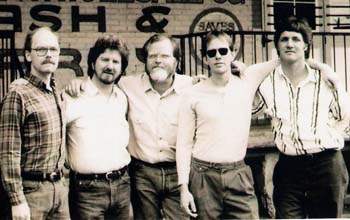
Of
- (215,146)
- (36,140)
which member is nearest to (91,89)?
(36,140)

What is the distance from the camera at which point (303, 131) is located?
4.66m

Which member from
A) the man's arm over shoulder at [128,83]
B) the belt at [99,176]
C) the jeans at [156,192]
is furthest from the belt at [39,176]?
the man's arm over shoulder at [128,83]

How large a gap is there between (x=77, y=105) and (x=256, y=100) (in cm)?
134

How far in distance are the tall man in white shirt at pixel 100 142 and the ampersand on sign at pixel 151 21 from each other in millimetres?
3981

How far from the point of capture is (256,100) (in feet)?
16.0

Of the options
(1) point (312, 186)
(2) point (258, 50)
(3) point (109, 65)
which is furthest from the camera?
(2) point (258, 50)

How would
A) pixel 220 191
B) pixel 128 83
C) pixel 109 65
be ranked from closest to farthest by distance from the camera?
pixel 220 191 < pixel 109 65 < pixel 128 83

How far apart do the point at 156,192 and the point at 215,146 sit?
56cm

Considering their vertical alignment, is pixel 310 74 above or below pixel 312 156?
above

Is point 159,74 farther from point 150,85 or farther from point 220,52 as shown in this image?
point 220,52

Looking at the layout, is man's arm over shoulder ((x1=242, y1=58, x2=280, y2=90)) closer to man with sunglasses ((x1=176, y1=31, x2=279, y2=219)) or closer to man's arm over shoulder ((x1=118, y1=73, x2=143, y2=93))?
man with sunglasses ((x1=176, y1=31, x2=279, y2=219))

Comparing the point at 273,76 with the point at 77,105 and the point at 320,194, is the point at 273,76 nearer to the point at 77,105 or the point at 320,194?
the point at 320,194

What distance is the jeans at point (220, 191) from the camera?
4414 mm

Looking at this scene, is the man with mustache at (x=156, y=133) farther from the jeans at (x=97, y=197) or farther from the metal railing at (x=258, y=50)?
the metal railing at (x=258, y=50)
